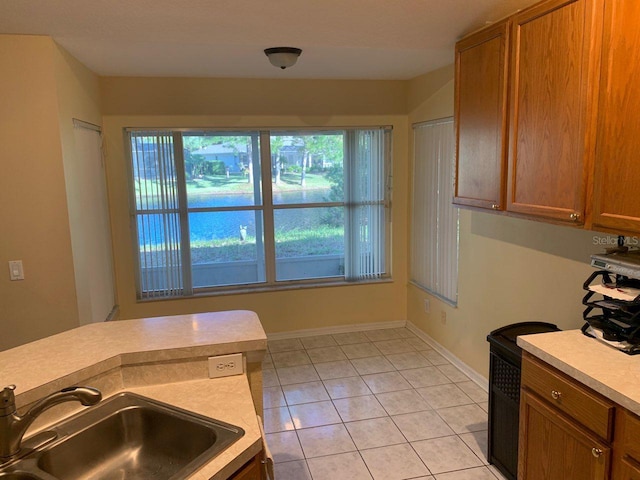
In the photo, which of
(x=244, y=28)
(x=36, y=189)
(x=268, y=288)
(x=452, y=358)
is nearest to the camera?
(x=244, y=28)

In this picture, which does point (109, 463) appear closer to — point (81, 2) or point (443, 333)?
point (81, 2)

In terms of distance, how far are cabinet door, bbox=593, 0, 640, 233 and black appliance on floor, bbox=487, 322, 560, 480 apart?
2.69 feet

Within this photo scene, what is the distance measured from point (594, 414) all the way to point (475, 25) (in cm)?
202

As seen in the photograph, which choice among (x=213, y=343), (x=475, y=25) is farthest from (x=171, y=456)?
(x=475, y=25)

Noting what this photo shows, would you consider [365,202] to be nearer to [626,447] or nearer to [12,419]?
[626,447]

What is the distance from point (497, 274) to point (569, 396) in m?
1.53

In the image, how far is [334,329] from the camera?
4.82 m

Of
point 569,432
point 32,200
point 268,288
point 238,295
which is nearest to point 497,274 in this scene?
point 569,432

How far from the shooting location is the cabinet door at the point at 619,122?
5.84 feet

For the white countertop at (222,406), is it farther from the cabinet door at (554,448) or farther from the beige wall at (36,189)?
the beige wall at (36,189)

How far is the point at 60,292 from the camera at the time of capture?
296 centimetres

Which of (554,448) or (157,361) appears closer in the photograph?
(157,361)

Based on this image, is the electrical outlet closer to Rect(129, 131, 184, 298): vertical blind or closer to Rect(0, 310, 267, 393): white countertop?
Rect(0, 310, 267, 393): white countertop

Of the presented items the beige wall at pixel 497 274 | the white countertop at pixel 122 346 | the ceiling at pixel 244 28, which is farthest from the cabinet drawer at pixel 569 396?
the ceiling at pixel 244 28
